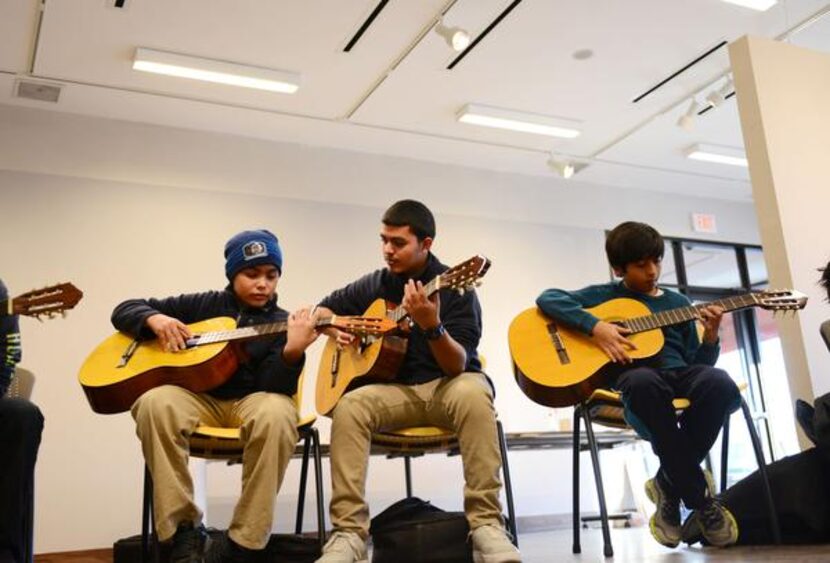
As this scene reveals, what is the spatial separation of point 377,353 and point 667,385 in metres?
0.98

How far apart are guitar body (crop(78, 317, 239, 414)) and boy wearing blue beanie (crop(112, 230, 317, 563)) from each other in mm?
49

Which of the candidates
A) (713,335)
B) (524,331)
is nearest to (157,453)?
(524,331)

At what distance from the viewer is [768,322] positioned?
8.59 m

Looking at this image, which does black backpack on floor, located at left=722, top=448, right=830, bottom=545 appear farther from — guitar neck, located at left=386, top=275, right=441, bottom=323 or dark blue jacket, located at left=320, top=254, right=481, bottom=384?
guitar neck, located at left=386, top=275, right=441, bottom=323

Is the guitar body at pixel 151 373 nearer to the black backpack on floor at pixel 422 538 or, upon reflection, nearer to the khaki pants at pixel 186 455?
the khaki pants at pixel 186 455

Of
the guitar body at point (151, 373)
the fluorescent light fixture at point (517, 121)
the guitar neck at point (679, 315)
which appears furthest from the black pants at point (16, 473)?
the fluorescent light fixture at point (517, 121)

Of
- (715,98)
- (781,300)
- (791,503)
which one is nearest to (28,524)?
(791,503)

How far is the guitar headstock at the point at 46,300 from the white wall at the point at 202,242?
2688 mm

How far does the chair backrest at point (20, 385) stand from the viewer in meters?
2.56

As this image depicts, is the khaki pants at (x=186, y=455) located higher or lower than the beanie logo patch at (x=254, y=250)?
lower

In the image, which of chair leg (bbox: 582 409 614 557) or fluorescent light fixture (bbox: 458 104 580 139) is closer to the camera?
chair leg (bbox: 582 409 614 557)

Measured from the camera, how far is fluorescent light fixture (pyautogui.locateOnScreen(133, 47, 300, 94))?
468 cm

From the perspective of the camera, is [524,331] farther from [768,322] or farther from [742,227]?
[768,322]

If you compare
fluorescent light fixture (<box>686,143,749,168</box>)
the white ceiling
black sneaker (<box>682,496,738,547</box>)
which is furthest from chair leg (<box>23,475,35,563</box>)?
fluorescent light fixture (<box>686,143,749,168</box>)
